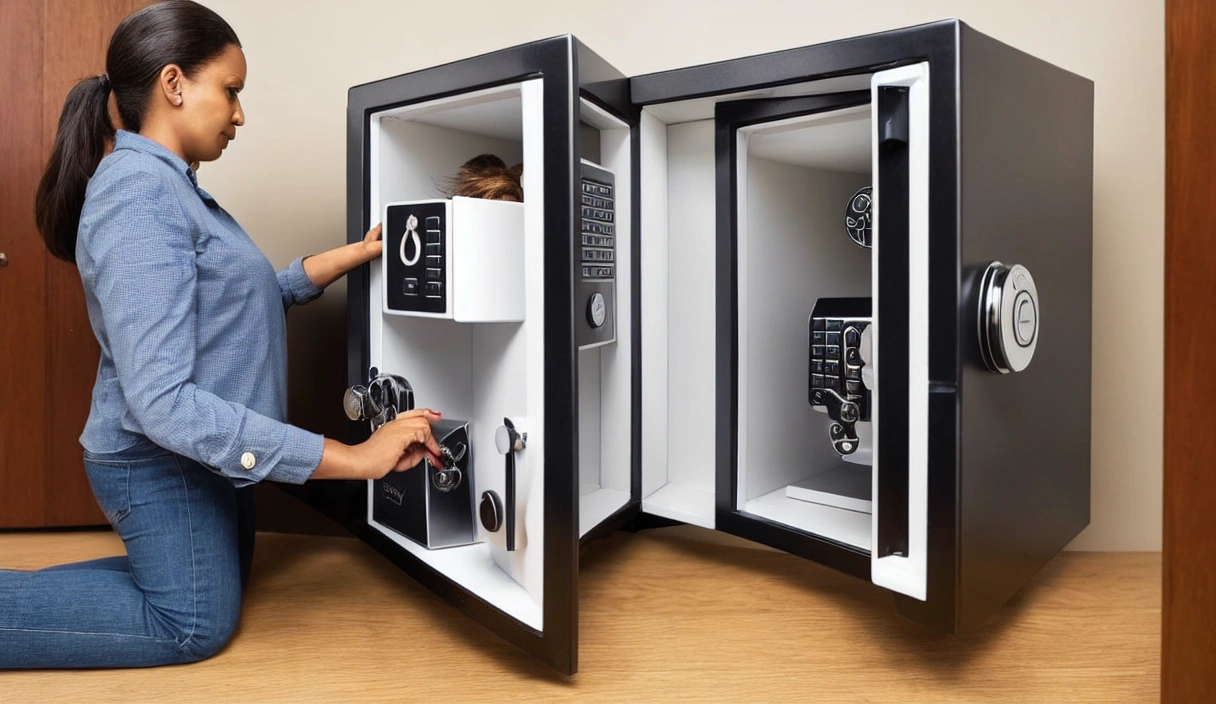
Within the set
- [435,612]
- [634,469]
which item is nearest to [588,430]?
[634,469]

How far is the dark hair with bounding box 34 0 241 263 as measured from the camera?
4.12 feet

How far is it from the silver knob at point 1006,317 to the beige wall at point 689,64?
27.8 inches

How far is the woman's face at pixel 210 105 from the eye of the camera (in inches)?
50.9

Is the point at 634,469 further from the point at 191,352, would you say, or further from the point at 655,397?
the point at 191,352

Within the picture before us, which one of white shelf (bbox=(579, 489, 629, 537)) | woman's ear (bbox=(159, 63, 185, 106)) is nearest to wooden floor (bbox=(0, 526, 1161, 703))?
white shelf (bbox=(579, 489, 629, 537))

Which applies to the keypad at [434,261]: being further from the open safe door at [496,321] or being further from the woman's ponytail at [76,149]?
the woman's ponytail at [76,149]

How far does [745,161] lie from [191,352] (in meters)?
0.89

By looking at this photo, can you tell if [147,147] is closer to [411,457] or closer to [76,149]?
[76,149]

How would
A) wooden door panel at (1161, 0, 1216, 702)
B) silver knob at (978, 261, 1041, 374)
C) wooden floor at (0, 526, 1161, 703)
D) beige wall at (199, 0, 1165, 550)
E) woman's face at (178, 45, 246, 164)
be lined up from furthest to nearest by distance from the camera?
beige wall at (199, 0, 1165, 550) → woman's face at (178, 45, 246, 164) → wooden floor at (0, 526, 1161, 703) → silver knob at (978, 261, 1041, 374) → wooden door panel at (1161, 0, 1216, 702)

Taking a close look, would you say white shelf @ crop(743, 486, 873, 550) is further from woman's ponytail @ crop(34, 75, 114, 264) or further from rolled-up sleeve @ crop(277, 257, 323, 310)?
woman's ponytail @ crop(34, 75, 114, 264)

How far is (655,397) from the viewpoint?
64.3 inches

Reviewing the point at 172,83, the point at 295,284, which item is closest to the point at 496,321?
the point at 295,284

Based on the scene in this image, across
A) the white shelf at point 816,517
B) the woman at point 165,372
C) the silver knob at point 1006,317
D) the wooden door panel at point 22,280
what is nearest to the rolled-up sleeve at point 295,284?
the woman at point 165,372

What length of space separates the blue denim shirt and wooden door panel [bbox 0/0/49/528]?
644 mm
